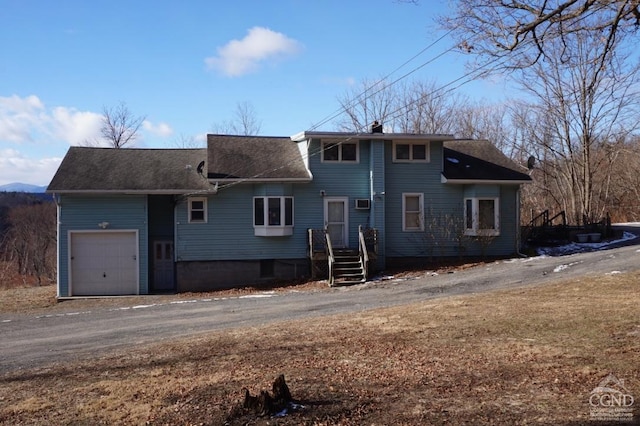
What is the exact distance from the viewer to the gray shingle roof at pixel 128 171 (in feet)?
69.6

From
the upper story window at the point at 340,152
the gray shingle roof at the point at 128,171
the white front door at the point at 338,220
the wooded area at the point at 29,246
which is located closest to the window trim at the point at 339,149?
the upper story window at the point at 340,152

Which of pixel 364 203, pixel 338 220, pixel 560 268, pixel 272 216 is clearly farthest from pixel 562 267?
pixel 272 216

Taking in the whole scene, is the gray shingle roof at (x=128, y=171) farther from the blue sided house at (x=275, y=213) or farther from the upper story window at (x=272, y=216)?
the upper story window at (x=272, y=216)

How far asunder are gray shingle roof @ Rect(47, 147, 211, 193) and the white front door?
461cm

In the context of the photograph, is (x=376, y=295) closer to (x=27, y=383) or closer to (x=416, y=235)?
(x=416, y=235)

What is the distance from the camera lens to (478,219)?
22.5m

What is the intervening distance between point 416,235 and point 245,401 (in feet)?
58.3

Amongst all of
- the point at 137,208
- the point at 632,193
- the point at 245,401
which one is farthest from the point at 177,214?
the point at 632,193

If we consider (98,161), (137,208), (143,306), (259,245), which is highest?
(98,161)

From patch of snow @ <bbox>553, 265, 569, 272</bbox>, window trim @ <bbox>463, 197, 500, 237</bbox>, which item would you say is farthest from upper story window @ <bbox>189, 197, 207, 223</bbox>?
patch of snow @ <bbox>553, 265, 569, 272</bbox>

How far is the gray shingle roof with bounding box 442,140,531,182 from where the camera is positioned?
2267 centimetres

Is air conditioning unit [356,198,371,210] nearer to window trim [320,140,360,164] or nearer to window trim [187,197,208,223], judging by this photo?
window trim [320,140,360,164]

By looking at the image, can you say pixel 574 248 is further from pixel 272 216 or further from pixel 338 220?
pixel 272 216

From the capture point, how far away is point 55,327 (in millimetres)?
14047
